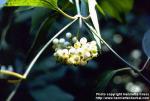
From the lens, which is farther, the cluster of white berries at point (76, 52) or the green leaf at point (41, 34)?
the green leaf at point (41, 34)

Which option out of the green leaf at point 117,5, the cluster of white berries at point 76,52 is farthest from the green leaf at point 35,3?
the green leaf at point 117,5

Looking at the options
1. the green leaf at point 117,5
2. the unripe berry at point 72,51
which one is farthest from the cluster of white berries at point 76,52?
the green leaf at point 117,5

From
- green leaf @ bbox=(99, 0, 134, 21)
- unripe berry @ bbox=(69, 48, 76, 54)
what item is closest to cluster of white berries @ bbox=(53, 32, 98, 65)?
unripe berry @ bbox=(69, 48, 76, 54)

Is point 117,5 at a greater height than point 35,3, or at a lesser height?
lesser

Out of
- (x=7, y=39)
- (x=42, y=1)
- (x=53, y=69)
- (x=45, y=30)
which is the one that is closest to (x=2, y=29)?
(x=7, y=39)

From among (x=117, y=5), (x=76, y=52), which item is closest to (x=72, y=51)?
(x=76, y=52)

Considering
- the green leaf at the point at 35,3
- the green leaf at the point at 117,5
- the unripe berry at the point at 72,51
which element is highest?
the green leaf at the point at 35,3

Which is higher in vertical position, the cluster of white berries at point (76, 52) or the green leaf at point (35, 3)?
the green leaf at point (35, 3)

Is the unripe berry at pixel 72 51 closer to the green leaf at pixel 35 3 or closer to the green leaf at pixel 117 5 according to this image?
the green leaf at pixel 35 3

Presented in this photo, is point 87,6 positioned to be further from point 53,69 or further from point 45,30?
point 53,69

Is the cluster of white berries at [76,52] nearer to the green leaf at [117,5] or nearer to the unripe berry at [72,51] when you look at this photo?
the unripe berry at [72,51]

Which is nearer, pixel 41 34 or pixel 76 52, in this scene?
pixel 76 52

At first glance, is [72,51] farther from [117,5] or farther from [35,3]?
[117,5]
